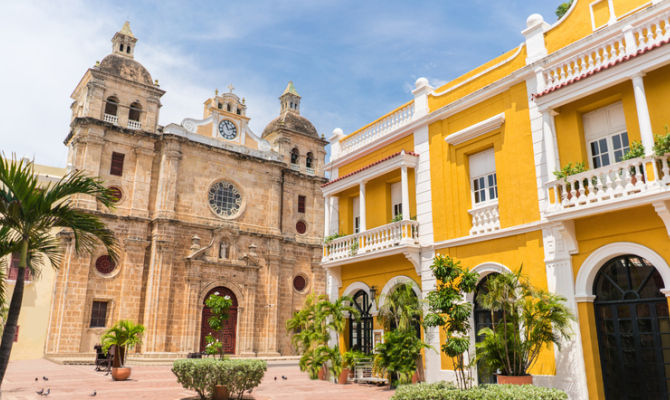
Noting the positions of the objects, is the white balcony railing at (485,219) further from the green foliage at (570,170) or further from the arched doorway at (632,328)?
the arched doorway at (632,328)

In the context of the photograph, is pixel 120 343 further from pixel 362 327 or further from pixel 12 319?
pixel 12 319

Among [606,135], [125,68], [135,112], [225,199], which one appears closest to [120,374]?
[225,199]

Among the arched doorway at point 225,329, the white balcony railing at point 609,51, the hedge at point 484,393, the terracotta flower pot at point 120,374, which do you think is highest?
the white balcony railing at point 609,51

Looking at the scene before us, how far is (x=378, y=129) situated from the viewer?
17297 millimetres

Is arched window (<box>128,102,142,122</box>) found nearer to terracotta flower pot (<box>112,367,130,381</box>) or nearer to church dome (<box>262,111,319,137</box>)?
church dome (<box>262,111,319,137</box>)

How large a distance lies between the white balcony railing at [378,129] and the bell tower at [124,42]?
18387mm

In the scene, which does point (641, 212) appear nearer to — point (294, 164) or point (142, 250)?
point (142, 250)

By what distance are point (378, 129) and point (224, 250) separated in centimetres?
1464

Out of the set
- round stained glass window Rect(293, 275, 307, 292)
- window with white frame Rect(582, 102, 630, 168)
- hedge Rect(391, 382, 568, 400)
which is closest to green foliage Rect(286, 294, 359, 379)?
hedge Rect(391, 382, 568, 400)

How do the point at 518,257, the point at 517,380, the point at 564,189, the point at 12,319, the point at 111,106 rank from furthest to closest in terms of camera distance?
the point at 111,106
the point at 518,257
the point at 564,189
the point at 517,380
the point at 12,319

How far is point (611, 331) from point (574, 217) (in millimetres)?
2528

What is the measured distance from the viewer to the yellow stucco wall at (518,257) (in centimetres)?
1084

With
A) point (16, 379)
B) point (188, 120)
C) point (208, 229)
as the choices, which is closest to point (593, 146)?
point (16, 379)

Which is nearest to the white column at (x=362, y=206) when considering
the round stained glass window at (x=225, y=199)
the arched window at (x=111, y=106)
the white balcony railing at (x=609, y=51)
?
the white balcony railing at (x=609, y=51)
